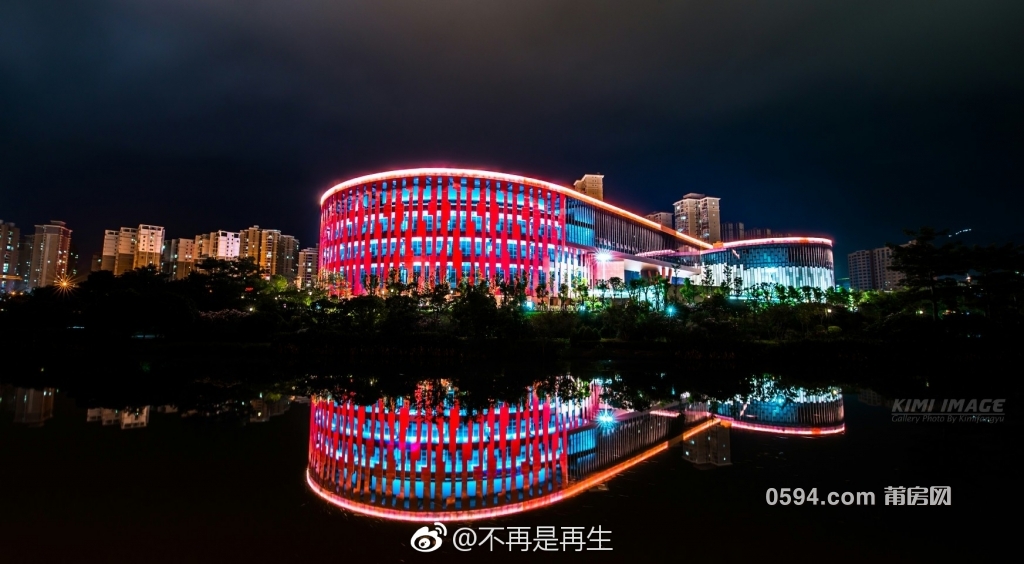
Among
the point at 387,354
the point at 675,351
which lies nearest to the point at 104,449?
the point at 387,354

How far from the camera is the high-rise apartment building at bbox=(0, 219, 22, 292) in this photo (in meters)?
112

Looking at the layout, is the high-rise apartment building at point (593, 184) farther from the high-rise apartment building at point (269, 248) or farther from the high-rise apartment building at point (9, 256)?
the high-rise apartment building at point (9, 256)

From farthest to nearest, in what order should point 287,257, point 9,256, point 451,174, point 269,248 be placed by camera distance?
point 287,257, point 269,248, point 9,256, point 451,174

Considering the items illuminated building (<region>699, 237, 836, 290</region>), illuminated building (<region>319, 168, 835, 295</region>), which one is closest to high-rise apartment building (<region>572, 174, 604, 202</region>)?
illuminated building (<region>319, 168, 835, 295</region>)

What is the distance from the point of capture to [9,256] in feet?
376

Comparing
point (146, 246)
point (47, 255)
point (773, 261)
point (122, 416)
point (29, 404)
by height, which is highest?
point (146, 246)

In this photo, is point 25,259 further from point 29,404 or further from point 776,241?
point 776,241

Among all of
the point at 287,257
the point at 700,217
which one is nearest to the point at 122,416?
the point at 287,257

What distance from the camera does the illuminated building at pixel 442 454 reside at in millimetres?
8211

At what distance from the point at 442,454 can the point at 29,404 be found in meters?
14.7

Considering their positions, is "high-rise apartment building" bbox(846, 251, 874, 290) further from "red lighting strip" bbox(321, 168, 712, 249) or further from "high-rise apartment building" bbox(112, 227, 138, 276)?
"high-rise apartment building" bbox(112, 227, 138, 276)

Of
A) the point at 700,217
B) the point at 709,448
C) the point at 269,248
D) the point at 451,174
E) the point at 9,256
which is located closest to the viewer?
the point at 709,448

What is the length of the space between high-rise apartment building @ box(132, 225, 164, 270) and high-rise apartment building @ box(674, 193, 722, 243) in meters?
155

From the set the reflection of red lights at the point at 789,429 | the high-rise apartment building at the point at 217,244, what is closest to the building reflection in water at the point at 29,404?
the reflection of red lights at the point at 789,429
